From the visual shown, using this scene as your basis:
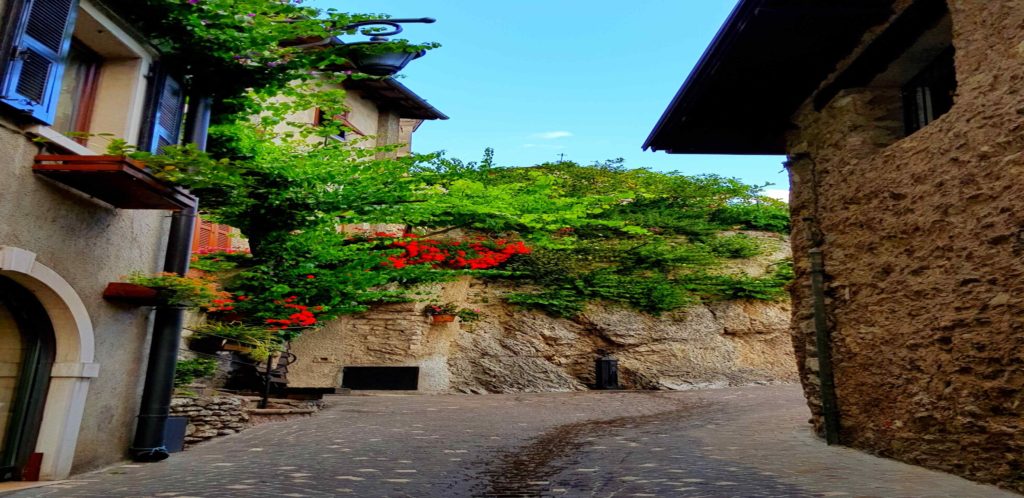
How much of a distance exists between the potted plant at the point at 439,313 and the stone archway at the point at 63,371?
9.29 meters

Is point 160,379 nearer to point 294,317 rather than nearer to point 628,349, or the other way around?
point 294,317

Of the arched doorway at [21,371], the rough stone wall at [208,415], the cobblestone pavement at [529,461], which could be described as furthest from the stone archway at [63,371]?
the rough stone wall at [208,415]

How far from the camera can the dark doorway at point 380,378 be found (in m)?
14.6

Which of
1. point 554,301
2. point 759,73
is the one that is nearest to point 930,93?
point 759,73

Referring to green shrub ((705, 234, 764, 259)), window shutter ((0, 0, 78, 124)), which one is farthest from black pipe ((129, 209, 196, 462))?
green shrub ((705, 234, 764, 259))

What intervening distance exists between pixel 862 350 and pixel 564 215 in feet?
28.6

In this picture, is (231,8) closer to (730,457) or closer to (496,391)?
(730,457)

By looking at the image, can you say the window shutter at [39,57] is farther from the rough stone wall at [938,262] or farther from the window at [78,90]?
the rough stone wall at [938,262]

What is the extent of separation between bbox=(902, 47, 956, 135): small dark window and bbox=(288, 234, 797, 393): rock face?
980cm

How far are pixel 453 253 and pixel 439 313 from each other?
1455mm

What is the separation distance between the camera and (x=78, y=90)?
21.0ft

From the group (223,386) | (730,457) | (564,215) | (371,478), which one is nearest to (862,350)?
(730,457)

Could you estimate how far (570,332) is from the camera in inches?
616

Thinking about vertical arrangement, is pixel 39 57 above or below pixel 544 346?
above
